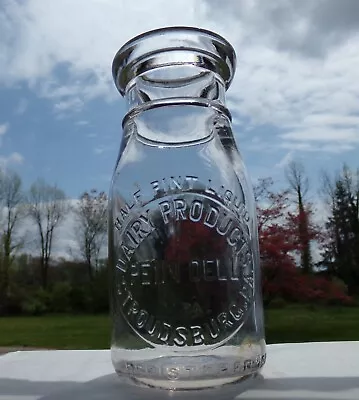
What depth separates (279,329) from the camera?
9.07 ft

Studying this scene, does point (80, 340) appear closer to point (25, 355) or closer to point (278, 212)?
point (278, 212)

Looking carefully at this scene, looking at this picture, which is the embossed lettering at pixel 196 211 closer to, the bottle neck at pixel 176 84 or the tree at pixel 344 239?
the bottle neck at pixel 176 84

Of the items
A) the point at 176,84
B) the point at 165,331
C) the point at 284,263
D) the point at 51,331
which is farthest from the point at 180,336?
the point at 51,331

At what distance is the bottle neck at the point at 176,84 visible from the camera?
0.32m

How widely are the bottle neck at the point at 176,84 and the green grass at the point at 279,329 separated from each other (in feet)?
7.74

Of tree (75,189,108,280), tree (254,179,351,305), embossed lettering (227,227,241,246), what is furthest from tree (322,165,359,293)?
embossed lettering (227,227,241,246)

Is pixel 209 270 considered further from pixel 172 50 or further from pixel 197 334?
pixel 172 50

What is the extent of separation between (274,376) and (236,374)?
0.05 metres

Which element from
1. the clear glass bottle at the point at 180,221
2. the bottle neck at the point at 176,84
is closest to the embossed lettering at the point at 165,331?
the clear glass bottle at the point at 180,221

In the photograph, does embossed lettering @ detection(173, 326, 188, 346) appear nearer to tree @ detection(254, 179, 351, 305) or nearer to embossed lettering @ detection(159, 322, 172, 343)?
embossed lettering @ detection(159, 322, 172, 343)

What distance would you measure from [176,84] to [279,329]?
264cm

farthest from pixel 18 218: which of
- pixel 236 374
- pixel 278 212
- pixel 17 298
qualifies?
pixel 236 374

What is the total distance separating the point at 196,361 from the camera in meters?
0.28

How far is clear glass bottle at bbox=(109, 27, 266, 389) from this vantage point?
288 mm
